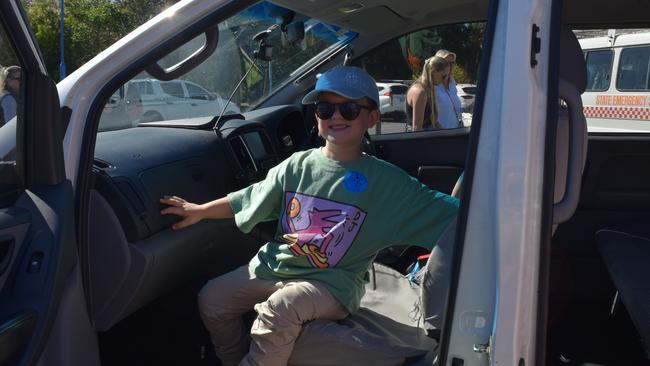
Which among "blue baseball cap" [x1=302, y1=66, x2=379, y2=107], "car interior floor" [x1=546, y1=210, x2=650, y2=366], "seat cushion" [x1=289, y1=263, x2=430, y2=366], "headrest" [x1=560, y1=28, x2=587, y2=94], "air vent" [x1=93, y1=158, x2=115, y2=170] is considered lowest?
"car interior floor" [x1=546, y1=210, x2=650, y2=366]

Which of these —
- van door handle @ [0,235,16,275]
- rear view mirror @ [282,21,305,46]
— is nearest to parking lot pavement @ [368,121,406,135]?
rear view mirror @ [282,21,305,46]

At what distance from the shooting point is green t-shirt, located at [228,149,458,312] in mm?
1884

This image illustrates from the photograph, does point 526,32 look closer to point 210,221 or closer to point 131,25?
point 210,221

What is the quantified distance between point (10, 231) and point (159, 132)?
50.1 inches

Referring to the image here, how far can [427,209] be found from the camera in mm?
1865

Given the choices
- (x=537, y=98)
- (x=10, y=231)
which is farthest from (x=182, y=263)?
(x=537, y=98)

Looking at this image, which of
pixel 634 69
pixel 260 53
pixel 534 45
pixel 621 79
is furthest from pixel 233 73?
pixel 621 79

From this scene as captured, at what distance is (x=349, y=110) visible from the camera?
193cm

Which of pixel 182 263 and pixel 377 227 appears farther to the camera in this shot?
pixel 182 263

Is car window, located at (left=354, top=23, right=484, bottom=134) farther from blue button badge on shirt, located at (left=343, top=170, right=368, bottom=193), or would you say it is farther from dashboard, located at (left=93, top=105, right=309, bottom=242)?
blue button badge on shirt, located at (left=343, top=170, right=368, bottom=193)

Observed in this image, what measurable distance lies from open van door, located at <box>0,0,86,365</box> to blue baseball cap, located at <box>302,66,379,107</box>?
85 cm

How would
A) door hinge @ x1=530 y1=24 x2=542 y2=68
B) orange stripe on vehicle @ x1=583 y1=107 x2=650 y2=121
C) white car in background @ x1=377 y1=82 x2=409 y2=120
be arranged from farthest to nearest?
1. orange stripe on vehicle @ x1=583 y1=107 x2=650 y2=121
2. white car in background @ x1=377 y1=82 x2=409 y2=120
3. door hinge @ x1=530 y1=24 x2=542 y2=68

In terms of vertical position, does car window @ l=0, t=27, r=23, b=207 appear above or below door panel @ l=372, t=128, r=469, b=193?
above

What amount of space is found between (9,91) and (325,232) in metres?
0.97
